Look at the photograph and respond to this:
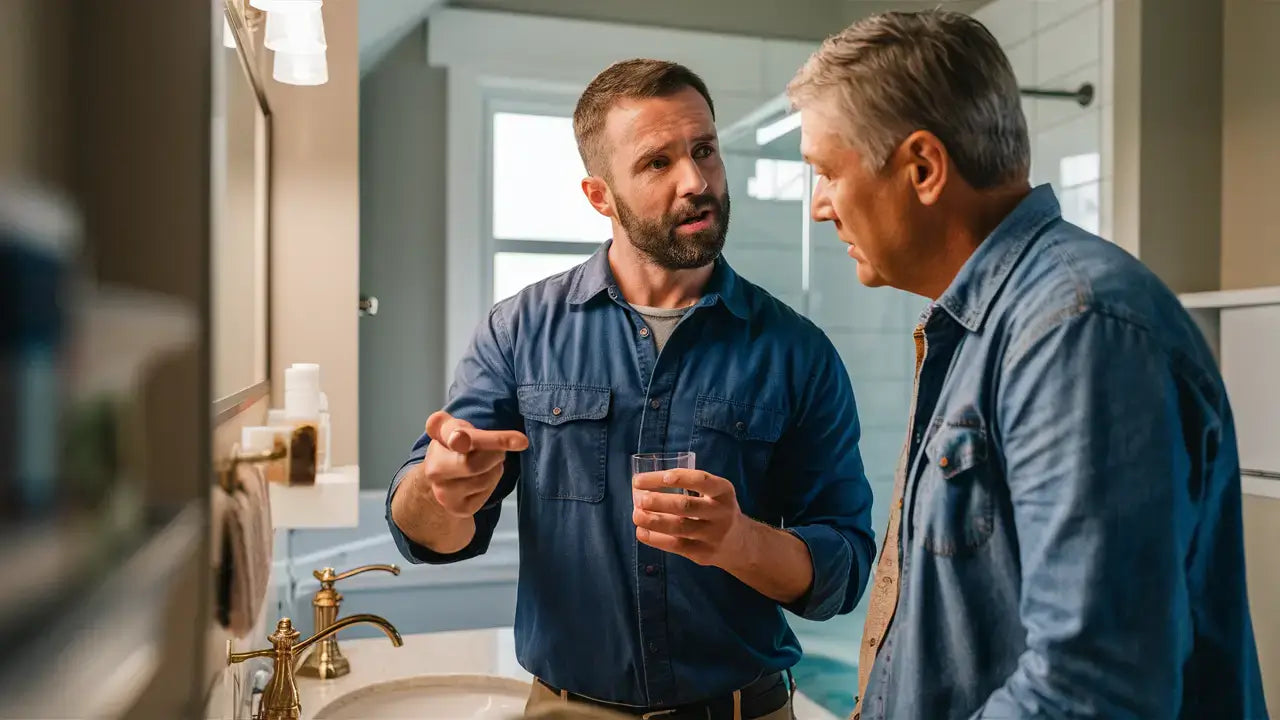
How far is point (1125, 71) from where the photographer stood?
7.50 ft

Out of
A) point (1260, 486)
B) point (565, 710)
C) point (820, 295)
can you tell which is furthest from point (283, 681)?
point (1260, 486)

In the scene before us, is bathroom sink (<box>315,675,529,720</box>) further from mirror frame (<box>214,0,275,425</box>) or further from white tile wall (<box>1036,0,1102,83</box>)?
white tile wall (<box>1036,0,1102,83</box>)

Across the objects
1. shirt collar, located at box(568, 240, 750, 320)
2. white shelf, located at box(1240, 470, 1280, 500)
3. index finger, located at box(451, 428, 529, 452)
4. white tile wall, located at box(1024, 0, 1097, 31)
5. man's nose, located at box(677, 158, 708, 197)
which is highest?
white tile wall, located at box(1024, 0, 1097, 31)

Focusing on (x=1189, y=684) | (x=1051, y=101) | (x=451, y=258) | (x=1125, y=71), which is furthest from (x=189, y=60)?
(x=451, y=258)

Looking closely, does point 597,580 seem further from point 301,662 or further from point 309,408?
point 301,662

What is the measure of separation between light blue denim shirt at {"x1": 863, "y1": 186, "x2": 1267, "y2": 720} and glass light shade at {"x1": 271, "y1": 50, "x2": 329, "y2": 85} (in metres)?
0.86

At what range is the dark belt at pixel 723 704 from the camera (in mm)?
1104

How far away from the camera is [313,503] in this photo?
1043 millimetres

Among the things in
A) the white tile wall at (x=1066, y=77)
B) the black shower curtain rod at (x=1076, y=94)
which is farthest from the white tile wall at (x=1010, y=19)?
the black shower curtain rod at (x=1076, y=94)

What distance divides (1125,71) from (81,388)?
260 centimetres

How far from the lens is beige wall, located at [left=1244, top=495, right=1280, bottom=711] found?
209cm

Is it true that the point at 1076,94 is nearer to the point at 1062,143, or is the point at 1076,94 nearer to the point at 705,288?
the point at 1062,143

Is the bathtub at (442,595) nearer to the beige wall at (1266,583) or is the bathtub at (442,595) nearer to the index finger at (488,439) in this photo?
the beige wall at (1266,583)

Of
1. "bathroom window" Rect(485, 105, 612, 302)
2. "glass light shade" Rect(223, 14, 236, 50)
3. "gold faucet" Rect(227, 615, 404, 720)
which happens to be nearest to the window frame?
"bathroom window" Rect(485, 105, 612, 302)
